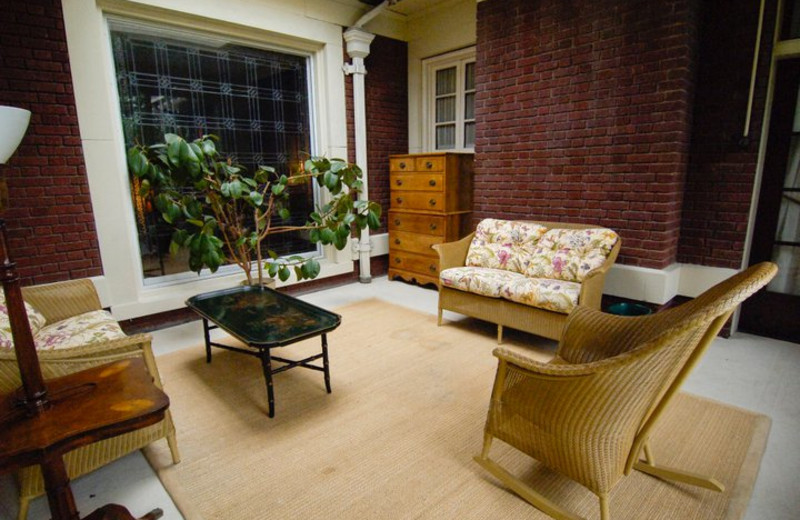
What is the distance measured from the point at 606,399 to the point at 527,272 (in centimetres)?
202

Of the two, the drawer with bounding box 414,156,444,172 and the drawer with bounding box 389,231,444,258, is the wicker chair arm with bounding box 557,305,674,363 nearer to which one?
the drawer with bounding box 389,231,444,258

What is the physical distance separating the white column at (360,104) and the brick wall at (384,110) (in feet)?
0.31

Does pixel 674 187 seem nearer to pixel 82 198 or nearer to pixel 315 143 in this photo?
pixel 315 143

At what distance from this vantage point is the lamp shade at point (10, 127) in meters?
1.30

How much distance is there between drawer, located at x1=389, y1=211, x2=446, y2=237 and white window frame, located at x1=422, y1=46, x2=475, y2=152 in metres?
1.01

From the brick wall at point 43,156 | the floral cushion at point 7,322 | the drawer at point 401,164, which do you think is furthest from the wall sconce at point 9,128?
the drawer at point 401,164

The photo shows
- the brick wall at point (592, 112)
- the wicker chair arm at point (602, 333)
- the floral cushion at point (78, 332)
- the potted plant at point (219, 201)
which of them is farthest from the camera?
the potted plant at point (219, 201)

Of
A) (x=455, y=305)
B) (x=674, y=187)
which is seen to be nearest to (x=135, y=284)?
(x=455, y=305)

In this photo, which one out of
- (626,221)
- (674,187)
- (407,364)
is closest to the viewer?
(407,364)

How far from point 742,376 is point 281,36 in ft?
15.2

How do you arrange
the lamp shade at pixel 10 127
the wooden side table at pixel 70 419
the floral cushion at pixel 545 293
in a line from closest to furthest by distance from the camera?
1. the wooden side table at pixel 70 419
2. the lamp shade at pixel 10 127
3. the floral cushion at pixel 545 293

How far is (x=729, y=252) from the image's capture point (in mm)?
3201

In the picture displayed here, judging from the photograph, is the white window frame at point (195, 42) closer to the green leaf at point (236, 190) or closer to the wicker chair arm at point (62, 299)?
the wicker chair arm at point (62, 299)

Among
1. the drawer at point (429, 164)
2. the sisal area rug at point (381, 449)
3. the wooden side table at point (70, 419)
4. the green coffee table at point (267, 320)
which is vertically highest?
the drawer at point (429, 164)
